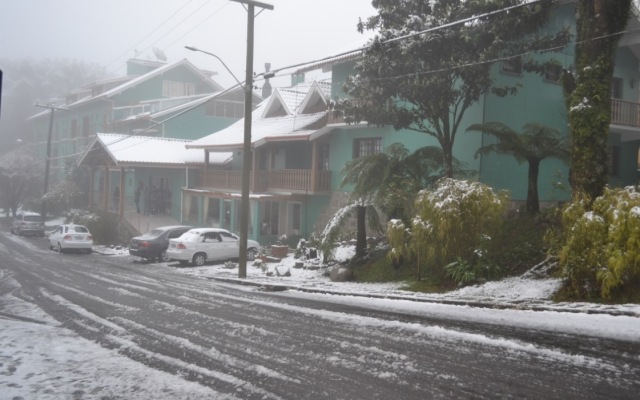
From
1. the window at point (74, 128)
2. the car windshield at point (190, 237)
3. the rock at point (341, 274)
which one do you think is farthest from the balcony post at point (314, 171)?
the window at point (74, 128)

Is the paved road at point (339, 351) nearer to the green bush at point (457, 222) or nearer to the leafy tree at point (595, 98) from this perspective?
the green bush at point (457, 222)

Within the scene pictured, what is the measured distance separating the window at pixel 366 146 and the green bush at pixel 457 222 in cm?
1054

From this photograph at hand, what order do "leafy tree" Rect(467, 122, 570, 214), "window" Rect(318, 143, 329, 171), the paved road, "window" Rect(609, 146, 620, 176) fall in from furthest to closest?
"window" Rect(318, 143, 329, 171), "window" Rect(609, 146, 620, 176), "leafy tree" Rect(467, 122, 570, 214), the paved road

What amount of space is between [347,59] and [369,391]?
1917 centimetres

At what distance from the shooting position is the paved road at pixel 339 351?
6219mm

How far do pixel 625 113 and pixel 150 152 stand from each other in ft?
89.8

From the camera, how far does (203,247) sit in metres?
23.6

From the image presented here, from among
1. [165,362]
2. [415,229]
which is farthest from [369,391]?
[415,229]

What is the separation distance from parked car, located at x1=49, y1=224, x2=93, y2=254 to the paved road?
679 inches

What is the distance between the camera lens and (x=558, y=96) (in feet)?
71.2

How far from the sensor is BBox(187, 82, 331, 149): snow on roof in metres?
27.2

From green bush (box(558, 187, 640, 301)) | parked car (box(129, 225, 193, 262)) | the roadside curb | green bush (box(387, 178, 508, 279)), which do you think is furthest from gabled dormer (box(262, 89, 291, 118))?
green bush (box(558, 187, 640, 301))

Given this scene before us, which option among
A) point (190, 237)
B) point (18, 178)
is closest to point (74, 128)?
point (18, 178)

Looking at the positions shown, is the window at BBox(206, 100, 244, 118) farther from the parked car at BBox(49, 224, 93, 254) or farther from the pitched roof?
the parked car at BBox(49, 224, 93, 254)
